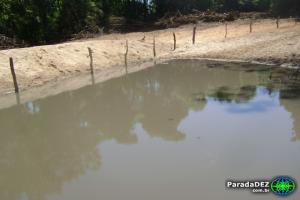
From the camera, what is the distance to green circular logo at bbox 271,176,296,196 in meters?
7.04

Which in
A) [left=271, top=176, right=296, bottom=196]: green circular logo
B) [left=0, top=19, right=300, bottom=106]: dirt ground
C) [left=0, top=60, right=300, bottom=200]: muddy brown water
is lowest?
[left=0, top=60, right=300, bottom=200]: muddy brown water

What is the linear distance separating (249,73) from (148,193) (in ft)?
37.3

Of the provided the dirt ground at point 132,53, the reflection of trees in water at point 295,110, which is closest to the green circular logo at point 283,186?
the reflection of trees in water at point 295,110

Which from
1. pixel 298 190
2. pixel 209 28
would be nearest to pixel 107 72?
pixel 209 28

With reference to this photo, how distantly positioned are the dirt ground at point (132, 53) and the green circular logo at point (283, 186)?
38.1 feet

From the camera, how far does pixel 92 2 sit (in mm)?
31859

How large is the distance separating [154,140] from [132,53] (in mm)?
13256

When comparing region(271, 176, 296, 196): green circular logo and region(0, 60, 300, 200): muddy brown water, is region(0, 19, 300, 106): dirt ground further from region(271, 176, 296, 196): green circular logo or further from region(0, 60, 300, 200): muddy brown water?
region(271, 176, 296, 196): green circular logo

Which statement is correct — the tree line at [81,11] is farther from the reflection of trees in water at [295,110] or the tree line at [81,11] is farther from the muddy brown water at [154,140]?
the reflection of trees in water at [295,110]

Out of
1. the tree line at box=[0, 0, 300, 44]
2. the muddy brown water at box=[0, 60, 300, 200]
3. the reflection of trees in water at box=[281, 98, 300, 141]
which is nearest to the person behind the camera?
the muddy brown water at box=[0, 60, 300, 200]

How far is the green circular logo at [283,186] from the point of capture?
7.04 metres

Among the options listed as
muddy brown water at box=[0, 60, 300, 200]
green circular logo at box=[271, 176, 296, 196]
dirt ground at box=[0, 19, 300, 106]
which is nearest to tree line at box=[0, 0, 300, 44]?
dirt ground at box=[0, 19, 300, 106]

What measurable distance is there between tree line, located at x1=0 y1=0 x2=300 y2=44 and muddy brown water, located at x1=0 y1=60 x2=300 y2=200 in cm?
1349

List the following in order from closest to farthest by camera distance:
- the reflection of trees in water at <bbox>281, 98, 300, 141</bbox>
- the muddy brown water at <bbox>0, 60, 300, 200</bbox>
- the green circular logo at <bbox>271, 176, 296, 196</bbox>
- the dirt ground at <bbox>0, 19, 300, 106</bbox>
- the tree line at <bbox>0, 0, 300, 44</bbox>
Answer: the green circular logo at <bbox>271, 176, 296, 196</bbox>
the muddy brown water at <bbox>0, 60, 300, 200</bbox>
the reflection of trees in water at <bbox>281, 98, 300, 141</bbox>
the dirt ground at <bbox>0, 19, 300, 106</bbox>
the tree line at <bbox>0, 0, 300, 44</bbox>
